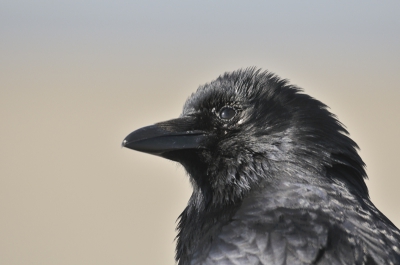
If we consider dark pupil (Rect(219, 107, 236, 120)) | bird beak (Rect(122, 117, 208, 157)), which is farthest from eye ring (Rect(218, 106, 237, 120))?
bird beak (Rect(122, 117, 208, 157))

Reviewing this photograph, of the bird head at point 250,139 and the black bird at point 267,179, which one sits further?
the bird head at point 250,139

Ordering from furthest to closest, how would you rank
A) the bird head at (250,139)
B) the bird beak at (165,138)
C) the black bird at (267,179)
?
the bird beak at (165,138) < the bird head at (250,139) < the black bird at (267,179)

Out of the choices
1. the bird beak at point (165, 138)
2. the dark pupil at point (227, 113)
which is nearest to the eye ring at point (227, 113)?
the dark pupil at point (227, 113)

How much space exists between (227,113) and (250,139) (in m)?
0.26

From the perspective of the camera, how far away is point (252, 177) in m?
4.44

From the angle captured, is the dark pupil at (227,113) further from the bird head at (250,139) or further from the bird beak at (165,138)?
the bird beak at (165,138)

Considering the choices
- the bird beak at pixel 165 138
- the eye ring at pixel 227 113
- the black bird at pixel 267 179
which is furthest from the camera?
the eye ring at pixel 227 113

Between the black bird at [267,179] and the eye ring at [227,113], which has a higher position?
the eye ring at [227,113]

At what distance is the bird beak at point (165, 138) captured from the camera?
457 cm

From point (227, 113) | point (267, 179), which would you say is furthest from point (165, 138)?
point (267, 179)

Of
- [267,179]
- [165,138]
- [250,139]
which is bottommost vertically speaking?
[267,179]

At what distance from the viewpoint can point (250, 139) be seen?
4559 mm

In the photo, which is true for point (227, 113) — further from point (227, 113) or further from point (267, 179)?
point (267, 179)

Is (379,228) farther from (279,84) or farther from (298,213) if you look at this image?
(279,84)
